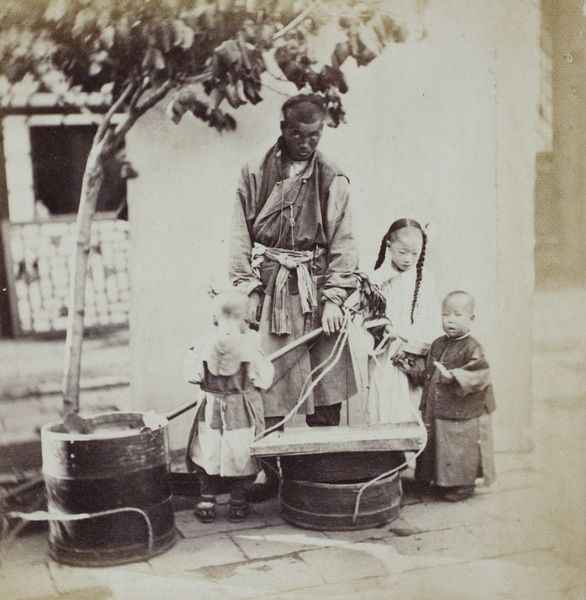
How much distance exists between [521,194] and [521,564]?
6.77 feet

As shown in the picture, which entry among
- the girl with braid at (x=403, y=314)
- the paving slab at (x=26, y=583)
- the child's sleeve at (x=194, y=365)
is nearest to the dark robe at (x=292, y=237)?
the girl with braid at (x=403, y=314)

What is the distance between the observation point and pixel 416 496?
4047 millimetres

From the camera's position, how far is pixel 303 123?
3715 millimetres

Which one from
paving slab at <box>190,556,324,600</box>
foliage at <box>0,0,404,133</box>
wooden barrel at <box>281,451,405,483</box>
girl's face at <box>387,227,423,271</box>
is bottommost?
paving slab at <box>190,556,324,600</box>

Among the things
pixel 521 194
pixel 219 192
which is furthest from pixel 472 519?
pixel 219 192

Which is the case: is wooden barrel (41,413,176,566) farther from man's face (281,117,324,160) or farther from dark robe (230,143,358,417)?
man's face (281,117,324,160)

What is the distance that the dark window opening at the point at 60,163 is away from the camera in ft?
11.9

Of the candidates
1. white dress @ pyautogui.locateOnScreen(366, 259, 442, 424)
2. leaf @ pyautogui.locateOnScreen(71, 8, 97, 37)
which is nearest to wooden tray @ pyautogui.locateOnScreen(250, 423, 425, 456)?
white dress @ pyautogui.locateOnScreen(366, 259, 442, 424)

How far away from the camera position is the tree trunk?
3.68 m

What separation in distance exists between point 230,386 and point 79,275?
1.05 meters

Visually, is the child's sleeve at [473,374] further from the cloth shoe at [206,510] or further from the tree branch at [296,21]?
the tree branch at [296,21]

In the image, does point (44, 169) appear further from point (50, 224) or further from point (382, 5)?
point (382, 5)

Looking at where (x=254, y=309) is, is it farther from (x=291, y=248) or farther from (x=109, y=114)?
(x=109, y=114)

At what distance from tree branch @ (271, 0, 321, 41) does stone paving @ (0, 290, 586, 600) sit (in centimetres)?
208
